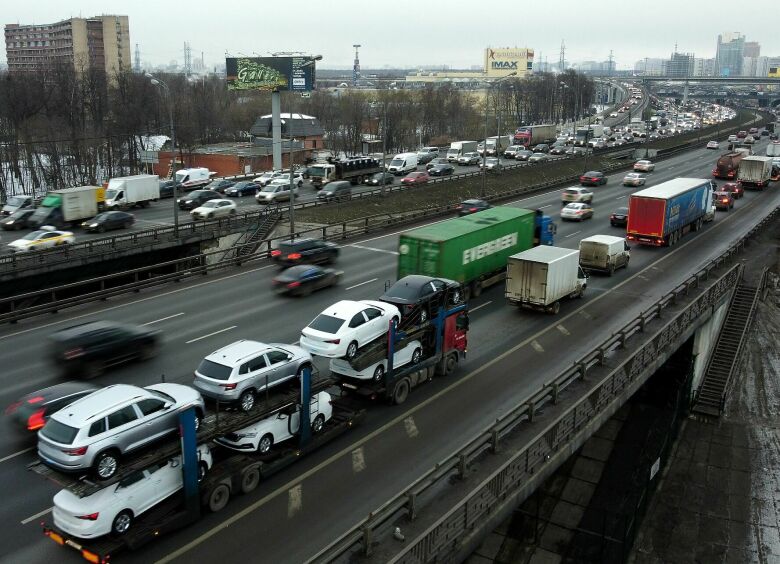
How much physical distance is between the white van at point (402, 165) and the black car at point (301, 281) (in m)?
44.9

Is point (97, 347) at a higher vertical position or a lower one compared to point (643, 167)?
lower

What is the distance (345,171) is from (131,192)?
793 inches

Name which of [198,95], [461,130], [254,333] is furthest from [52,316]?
[461,130]

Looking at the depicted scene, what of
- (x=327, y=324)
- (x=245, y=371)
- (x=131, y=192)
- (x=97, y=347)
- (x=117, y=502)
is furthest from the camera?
(x=131, y=192)

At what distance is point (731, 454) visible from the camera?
27469 mm

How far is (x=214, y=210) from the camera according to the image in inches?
1954

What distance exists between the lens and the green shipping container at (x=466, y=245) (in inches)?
1067

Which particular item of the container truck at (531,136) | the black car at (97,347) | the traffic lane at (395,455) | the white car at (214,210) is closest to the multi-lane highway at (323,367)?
the traffic lane at (395,455)

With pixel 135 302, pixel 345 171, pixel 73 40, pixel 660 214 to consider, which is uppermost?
pixel 73 40

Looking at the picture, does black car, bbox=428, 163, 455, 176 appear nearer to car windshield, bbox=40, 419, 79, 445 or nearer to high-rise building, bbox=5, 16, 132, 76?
car windshield, bbox=40, 419, 79, 445

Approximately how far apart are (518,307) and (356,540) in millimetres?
17796

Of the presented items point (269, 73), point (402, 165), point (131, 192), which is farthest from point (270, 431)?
point (269, 73)

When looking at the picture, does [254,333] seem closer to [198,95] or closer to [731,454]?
[731,454]

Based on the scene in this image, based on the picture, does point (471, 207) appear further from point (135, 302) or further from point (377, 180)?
point (135, 302)
